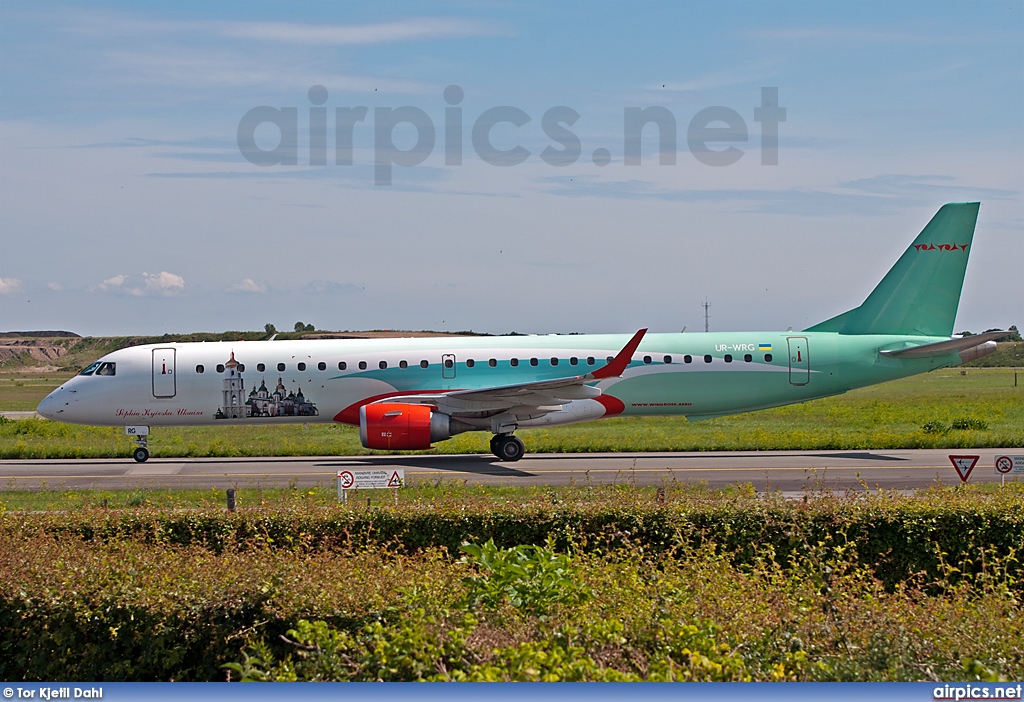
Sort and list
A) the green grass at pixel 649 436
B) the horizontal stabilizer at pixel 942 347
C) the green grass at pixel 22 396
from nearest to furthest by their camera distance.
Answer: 1. the horizontal stabilizer at pixel 942 347
2. the green grass at pixel 649 436
3. the green grass at pixel 22 396

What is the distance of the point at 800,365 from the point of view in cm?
3019

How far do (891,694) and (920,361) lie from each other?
27.6 metres

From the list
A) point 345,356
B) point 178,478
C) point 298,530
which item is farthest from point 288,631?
point 345,356

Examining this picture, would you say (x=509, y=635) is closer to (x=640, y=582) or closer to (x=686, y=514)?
(x=640, y=582)

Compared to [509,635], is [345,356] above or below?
above

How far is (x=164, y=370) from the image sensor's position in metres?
29.1

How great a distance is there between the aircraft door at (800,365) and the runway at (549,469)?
92.8 inches

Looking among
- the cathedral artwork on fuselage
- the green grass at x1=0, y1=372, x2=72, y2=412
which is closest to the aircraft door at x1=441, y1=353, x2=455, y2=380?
the cathedral artwork on fuselage

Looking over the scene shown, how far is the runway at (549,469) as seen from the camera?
23547 millimetres

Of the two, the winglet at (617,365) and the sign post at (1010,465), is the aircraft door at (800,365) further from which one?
the sign post at (1010,465)

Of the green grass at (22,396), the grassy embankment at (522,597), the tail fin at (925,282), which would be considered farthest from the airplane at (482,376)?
the green grass at (22,396)

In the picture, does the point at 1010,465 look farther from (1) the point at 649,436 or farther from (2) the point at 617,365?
(1) the point at 649,436

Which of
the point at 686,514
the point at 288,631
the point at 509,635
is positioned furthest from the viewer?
the point at 686,514

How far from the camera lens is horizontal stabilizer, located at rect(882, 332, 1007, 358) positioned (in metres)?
28.4
